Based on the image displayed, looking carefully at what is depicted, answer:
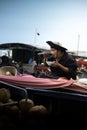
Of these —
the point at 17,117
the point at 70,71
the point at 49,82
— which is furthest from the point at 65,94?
the point at 70,71

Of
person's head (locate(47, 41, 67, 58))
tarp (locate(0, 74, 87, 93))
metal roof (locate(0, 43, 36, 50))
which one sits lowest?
metal roof (locate(0, 43, 36, 50))

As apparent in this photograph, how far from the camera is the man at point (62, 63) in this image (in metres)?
3.65

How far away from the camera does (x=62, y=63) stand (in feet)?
12.4

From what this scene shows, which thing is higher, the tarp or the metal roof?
the tarp

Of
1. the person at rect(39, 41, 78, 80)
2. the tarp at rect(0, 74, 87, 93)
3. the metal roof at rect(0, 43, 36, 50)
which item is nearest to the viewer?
the tarp at rect(0, 74, 87, 93)

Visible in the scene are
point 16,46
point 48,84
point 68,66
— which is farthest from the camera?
point 16,46

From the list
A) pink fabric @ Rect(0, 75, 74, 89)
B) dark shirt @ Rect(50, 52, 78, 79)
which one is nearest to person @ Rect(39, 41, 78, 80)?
dark shirt @ Rect(50, 52, 78, 79)

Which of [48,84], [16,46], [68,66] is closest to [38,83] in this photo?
[48,84]

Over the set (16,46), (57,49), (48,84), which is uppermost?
(57,49)

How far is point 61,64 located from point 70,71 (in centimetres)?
16

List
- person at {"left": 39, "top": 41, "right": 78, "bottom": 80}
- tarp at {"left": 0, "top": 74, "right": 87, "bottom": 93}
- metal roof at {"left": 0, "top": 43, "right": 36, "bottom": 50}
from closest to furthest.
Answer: tarp at {"left": 0, "top": 74, "right": 87, "bottom": 93}, person at {"left": 39, "top": 41, "right": 78, "bottom": 80}, metal roof at {"left": 0, "top": 43, "right": 36, "bottom": 50}

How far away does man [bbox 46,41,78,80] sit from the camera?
365 centimetres

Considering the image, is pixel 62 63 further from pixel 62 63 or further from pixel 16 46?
pixel 16 46

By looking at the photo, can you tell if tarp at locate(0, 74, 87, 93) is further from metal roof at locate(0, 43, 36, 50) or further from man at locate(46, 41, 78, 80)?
metal roof at locate(0, 43, 36, 50)
